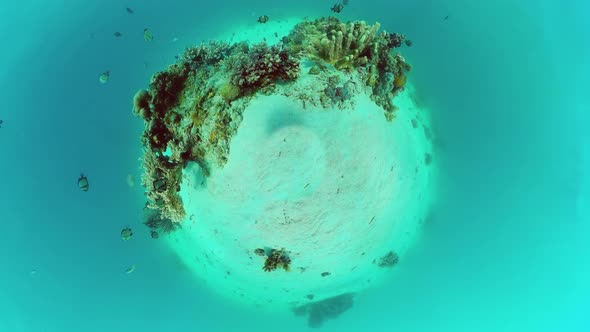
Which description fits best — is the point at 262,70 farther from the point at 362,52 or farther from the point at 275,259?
the point at 275,259

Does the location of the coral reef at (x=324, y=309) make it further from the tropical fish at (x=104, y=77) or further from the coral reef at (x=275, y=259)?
the tropical fish at (x=104, y=77)

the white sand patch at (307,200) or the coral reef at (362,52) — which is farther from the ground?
the coral reef at (362,52)

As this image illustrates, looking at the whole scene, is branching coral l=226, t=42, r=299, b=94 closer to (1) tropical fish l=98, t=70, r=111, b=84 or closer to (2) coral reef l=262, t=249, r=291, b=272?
(2) coral reef l=262, t=249, r=291, b=272

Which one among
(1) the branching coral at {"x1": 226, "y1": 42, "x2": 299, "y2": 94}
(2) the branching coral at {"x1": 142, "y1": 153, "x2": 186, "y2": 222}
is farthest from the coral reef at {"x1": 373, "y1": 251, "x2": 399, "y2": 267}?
(1) the branching coral at {"x1": 226, "y1": 42, "x2": 299, "y2": 94}

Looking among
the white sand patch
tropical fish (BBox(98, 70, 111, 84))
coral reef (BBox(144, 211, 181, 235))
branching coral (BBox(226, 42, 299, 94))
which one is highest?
tropical fish (BBox(98, 70, 111, 84))

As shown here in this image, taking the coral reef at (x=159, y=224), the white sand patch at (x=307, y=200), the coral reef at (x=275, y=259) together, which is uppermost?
the coral reef at (x=159, y=224)

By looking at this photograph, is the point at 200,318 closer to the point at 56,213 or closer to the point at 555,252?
the point at 56,213

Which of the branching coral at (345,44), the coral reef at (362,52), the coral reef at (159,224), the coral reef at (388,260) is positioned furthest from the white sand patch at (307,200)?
the branching coral at (345,44)
